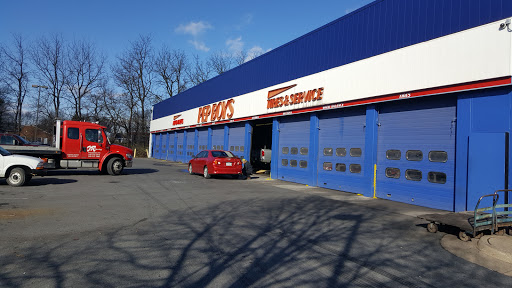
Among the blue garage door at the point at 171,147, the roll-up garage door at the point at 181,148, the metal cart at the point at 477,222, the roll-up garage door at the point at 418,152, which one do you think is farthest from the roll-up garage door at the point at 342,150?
the blue garage door at the point at 171,147

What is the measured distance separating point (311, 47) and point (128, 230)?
42.4 feet

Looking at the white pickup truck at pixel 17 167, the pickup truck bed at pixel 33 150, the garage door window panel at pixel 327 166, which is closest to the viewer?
the white pickup truck at pixel 17 167

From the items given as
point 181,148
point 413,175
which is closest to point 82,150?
point 413,175

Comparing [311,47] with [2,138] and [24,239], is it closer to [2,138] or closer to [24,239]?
[24,239]

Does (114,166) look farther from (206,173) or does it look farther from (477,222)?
(477,222)

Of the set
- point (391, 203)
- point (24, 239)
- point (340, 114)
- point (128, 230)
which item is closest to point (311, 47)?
point (340, 114)

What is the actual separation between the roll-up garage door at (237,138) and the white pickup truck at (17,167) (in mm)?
12251

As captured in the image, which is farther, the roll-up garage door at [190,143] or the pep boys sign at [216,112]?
the roll-up garage door at [190,143]

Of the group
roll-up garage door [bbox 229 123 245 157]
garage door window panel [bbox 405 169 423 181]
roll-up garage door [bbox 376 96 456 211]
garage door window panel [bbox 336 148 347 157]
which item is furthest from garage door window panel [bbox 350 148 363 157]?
roll-up garage door [bbox 229 123 245 157]

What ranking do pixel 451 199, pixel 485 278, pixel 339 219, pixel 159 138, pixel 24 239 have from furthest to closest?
pixel 159 138 → pixel 451 199 → pixel 339 219 → pixel 24 239 → pixel 485 278

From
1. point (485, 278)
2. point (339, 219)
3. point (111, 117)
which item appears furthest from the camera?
point (111, 117)

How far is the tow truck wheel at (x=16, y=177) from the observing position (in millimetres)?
12445

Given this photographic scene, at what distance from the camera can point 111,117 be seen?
58969 mm

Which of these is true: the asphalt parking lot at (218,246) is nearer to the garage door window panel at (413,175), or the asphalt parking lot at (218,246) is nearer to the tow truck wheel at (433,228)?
the tow truck wheel at (433,228)
